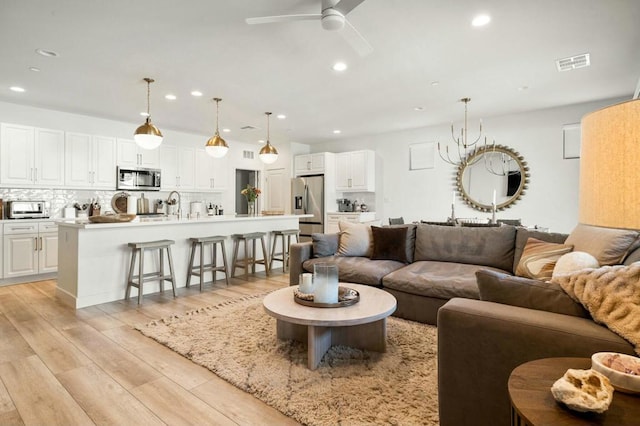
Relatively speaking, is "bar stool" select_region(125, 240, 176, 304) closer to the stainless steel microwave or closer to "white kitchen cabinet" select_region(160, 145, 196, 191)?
the stainless steel microwave

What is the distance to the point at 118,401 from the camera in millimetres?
1914

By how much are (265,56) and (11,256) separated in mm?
4609

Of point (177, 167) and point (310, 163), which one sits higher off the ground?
point (310, 163)

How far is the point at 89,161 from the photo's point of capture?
563 cm

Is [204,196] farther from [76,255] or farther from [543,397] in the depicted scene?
[543,397]

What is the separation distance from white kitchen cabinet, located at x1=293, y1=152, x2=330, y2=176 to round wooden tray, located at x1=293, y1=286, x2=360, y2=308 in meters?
5.28

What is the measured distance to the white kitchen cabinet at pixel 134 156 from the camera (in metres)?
6.01

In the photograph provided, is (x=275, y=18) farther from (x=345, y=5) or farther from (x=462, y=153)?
(x=462, y=153)

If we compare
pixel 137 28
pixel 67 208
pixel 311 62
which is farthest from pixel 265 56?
pixel 67 208

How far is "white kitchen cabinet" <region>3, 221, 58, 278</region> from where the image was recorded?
4.73 m

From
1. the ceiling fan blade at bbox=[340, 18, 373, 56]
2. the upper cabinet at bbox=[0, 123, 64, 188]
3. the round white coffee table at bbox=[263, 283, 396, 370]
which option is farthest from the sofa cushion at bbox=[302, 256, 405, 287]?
the upper cabinet at bbox=[0, 123, 64, 188]

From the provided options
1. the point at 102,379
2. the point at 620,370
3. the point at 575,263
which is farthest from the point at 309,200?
the point at 620,370

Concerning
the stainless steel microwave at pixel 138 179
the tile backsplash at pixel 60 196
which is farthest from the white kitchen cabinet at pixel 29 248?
the stainless steel microwave at pixel 138 179

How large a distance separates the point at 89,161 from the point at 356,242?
4776 millimetres
